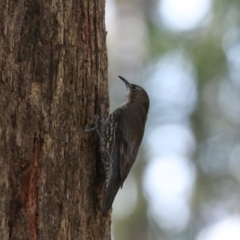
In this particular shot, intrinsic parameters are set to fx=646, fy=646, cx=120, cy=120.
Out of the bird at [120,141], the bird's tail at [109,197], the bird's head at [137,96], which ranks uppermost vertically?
the bird's head at [137,96]

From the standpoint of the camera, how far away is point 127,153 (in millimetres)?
4656

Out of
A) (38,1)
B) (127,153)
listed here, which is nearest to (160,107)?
(127,153)

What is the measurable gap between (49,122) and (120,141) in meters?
1.18

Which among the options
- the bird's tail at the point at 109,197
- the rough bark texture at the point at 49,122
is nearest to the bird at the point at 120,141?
the bird's tail at the point at 109,197

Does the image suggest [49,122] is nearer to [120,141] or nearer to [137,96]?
[120,141]

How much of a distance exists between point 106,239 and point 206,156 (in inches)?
357

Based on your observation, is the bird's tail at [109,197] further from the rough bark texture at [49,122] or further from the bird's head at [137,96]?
the bird's head at [137,96]

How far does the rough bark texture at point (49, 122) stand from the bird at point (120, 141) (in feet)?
0.34

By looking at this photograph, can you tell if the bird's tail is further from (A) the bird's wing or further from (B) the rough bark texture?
(A) the bird's wing

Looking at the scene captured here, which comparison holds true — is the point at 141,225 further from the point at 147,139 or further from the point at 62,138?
the point at 62,138

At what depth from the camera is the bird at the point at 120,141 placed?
163 inches

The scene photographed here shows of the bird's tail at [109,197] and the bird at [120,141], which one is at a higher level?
the bird at [120,141]

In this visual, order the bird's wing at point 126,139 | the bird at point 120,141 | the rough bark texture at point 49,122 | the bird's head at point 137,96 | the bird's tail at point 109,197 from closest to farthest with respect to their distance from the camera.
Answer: the rough bark texture at point 49,122 < the bird's tail at point 109,197 < the bird at point 120,141 < the bird's wing at point 126,139 < the bird's head at point 137,96

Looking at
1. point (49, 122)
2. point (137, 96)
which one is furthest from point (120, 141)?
point (49, 122)
